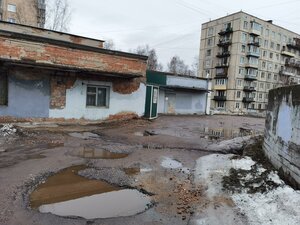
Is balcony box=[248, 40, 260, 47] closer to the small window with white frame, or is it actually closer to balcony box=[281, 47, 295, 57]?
balcony box=[281, 47, 295, 57]

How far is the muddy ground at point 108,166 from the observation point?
14.3 feet

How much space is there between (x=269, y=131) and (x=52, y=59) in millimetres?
10074

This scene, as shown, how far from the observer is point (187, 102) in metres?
26.1

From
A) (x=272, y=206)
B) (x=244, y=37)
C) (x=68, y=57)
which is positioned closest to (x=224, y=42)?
(x=244, y=37)

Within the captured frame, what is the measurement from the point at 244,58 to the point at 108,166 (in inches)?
2278

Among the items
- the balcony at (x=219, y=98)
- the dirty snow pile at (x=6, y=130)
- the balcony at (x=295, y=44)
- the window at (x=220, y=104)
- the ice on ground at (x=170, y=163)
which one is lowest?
the ice on ground at (x=170, y=163)

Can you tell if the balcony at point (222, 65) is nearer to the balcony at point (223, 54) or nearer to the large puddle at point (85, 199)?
the balcony at point (223, 54)

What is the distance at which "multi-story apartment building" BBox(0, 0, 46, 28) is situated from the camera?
4413cm

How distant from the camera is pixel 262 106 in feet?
206

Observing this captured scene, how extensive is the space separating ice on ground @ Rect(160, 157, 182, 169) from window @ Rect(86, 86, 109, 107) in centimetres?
814

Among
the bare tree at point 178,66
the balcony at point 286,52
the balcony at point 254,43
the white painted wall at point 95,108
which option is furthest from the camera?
the bare tree at point 178,66

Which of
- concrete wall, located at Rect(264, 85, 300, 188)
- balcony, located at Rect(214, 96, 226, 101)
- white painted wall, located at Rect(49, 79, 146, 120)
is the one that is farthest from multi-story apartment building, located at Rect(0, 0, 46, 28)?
concrete wall, located at Rect(264, 85, 300, 188)

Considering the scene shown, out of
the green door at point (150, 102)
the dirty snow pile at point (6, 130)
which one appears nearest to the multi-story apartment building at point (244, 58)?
the green door at point (150, 102)

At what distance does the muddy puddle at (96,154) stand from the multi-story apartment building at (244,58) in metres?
49.0
